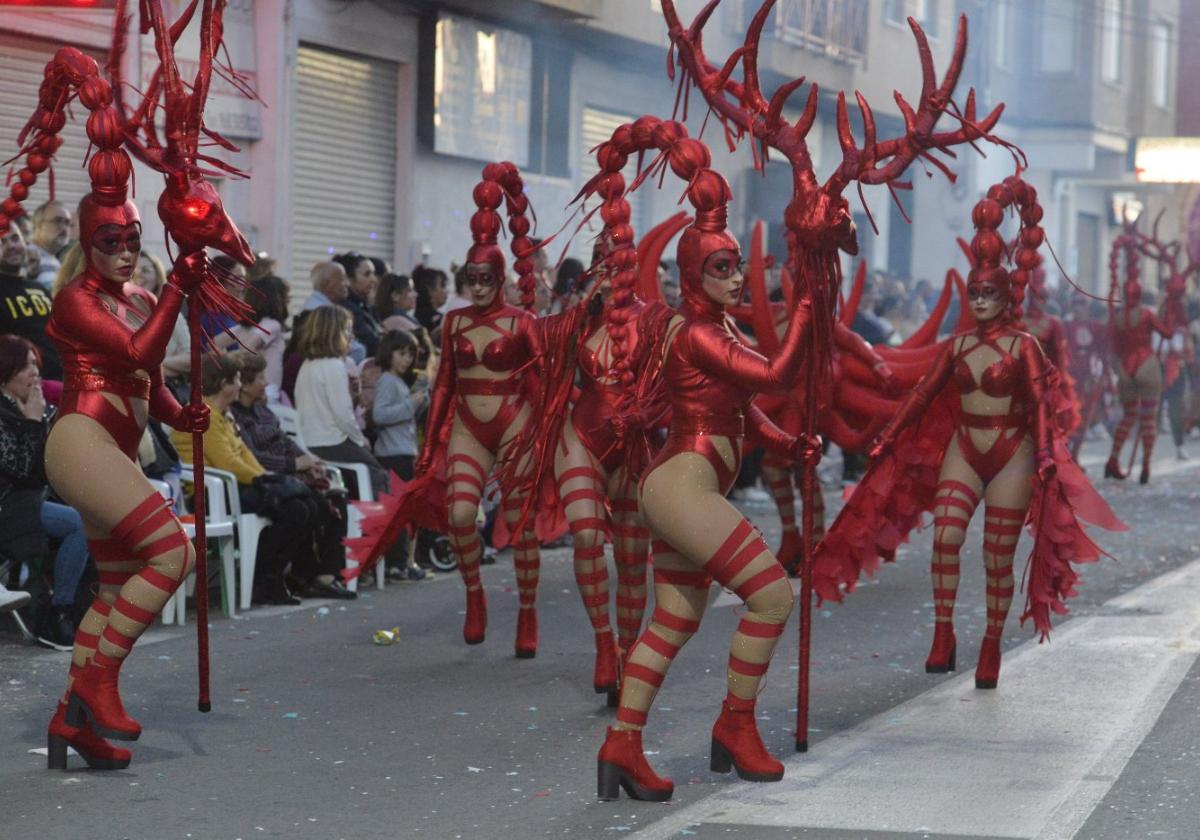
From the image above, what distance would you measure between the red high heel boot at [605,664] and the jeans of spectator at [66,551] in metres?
2.38

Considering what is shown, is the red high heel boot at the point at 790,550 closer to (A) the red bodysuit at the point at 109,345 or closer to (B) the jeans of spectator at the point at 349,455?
(B) the jeans of spectator at the point at 349,455

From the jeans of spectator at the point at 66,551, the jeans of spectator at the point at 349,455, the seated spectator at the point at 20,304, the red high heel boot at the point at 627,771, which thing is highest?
the seated spectator at the point at 20,304

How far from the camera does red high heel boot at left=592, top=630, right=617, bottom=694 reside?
8109mm

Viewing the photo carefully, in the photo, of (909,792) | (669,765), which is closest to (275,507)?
(669,765)

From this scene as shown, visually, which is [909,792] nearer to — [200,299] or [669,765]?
[669,765]

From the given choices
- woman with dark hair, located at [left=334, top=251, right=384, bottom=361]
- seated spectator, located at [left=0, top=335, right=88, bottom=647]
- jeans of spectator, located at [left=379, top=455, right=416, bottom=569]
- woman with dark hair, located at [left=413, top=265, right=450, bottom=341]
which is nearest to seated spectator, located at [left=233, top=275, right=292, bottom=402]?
jeans of spectator, located at [left=379, top=455, right=416, bottom=569]

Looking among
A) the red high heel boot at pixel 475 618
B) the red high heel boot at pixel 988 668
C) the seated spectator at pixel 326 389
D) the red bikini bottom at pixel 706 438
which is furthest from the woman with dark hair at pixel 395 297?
the red bikini bottom at pixel 706 438

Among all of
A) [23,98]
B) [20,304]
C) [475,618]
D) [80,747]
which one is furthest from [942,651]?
[23,98]

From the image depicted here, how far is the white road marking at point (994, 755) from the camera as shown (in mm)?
6121

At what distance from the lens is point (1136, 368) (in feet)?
63.4

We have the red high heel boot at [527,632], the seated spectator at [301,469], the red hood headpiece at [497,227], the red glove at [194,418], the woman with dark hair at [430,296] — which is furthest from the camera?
the woman with dark hair at [430,296]

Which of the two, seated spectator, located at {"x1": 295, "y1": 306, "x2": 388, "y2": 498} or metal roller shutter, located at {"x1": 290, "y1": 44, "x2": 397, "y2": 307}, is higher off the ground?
metal roller shutter, located at {"x1": 290, "y1": 44, "x2": 397, "y2": 307}

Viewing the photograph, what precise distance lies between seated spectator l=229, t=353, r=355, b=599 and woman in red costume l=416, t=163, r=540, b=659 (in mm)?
1603

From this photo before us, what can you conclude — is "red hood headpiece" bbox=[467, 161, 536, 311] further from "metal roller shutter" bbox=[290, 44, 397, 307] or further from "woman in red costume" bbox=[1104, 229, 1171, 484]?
"woman in red costume" bbox=[1104, 229, 1171, 484]
